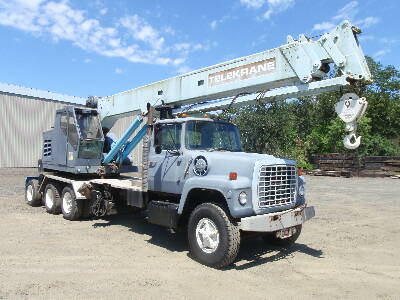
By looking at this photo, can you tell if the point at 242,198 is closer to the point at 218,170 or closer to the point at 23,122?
the point at 218,170

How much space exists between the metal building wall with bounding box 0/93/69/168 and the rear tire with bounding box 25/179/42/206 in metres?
15.2

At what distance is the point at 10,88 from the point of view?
2572cm

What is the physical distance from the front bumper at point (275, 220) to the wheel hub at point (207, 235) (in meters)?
0.59

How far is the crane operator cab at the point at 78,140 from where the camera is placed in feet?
31.7

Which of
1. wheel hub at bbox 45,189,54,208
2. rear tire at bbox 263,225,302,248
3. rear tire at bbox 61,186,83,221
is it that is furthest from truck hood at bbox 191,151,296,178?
wheel hub at bbox 45,189,54,208

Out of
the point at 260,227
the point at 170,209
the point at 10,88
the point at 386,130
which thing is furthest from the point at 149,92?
the point at 386,130

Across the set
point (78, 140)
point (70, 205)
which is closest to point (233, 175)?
point (78, 140)

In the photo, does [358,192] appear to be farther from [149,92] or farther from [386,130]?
[386,130]

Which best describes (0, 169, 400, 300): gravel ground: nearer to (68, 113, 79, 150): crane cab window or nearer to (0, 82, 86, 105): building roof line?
(68, 113, 79, 150): crane cab window

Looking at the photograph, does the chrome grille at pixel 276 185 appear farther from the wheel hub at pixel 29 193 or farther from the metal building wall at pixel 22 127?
the metal building wall at pixel 22 127

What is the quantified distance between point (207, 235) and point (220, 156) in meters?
1.33

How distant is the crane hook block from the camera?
213 inches

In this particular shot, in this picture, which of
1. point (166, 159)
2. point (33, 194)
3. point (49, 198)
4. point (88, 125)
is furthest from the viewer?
point (33, 194)

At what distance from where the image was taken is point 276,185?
6031 mm
